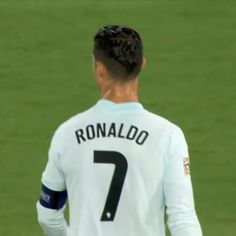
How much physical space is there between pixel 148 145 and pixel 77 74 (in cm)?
515

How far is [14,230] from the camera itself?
6602 millimetres

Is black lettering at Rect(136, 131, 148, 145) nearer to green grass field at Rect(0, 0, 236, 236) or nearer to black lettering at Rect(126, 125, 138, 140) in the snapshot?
black lettering at Rect(126, 125, 138, 140)

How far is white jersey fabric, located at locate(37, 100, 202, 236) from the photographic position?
2930 millimetres

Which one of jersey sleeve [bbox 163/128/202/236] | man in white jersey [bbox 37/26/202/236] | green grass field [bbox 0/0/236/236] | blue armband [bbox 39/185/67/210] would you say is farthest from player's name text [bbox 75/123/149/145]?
green grass field [bbox 0/0/236/236]

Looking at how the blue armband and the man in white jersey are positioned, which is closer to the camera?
the man in white jersey

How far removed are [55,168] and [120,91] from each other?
322 millimetres

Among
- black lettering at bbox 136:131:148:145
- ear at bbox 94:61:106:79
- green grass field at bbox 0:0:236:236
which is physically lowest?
green grass field at bbox 0:0:236:236

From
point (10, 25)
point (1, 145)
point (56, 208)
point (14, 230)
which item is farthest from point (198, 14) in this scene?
point (56, 208)

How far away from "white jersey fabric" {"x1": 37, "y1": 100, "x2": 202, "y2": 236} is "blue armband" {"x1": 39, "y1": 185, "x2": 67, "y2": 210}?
102mm

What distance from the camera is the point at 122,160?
2.93 metres

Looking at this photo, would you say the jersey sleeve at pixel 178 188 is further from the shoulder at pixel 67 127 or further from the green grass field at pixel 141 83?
the green grass field at pixel 141 83

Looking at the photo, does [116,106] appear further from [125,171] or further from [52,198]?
[52,198]

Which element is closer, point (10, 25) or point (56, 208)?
point (56, 208)

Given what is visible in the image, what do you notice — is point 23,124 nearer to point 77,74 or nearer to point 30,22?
point 77,74
